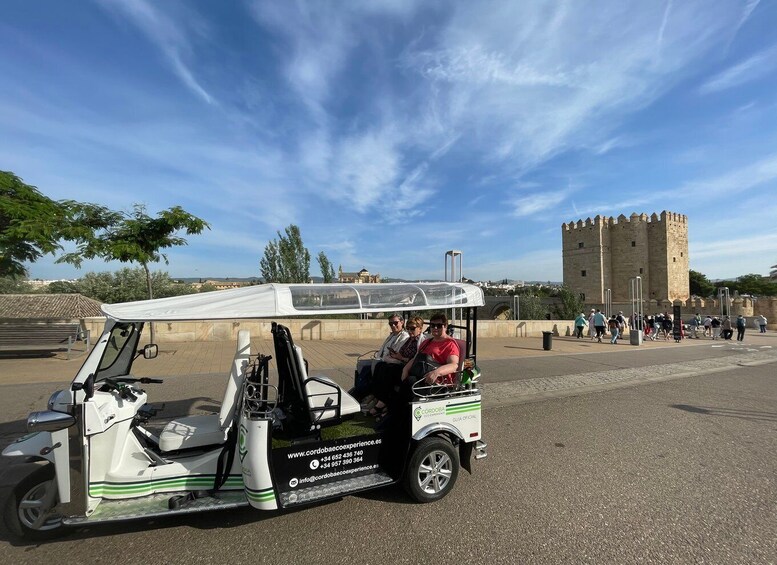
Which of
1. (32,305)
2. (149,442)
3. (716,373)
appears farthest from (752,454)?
(32,305)

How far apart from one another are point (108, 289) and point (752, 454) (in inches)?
1209

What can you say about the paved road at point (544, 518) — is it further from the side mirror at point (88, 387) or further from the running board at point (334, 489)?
the side mirror at point (88, 387)

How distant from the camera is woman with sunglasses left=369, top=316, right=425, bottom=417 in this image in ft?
16.2

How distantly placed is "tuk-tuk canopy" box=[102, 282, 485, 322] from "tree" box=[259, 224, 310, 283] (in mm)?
23336

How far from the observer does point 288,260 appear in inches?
1065

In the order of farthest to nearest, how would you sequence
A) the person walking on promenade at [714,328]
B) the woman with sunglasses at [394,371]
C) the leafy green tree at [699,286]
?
the leafy green tree at [699,286], the person walking on promenade at [714,328], the woman with sunglasses at [394,371]

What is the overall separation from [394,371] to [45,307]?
1706 centimetres

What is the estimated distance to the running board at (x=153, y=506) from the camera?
2.79 m

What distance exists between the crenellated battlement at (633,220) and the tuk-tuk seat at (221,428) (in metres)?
69.9

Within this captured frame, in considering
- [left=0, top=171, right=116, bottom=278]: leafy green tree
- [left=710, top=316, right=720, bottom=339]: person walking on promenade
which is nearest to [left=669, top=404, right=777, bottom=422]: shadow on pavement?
[left=0, top=171, right=116, bottom=278]: leafy green tree

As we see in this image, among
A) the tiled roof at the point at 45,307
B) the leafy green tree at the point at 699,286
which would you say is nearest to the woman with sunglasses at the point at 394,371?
the tiled roof at the point at 45,307

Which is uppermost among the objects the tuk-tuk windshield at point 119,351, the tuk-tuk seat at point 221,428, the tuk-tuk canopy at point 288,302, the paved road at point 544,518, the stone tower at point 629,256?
the stone tower at point 629,256

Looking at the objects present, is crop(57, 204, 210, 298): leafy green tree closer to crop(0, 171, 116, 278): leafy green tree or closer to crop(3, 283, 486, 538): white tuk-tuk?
crop(0, 171, 116, 278): leafy green tree

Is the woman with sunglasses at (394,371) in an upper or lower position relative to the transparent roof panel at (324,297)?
lower
